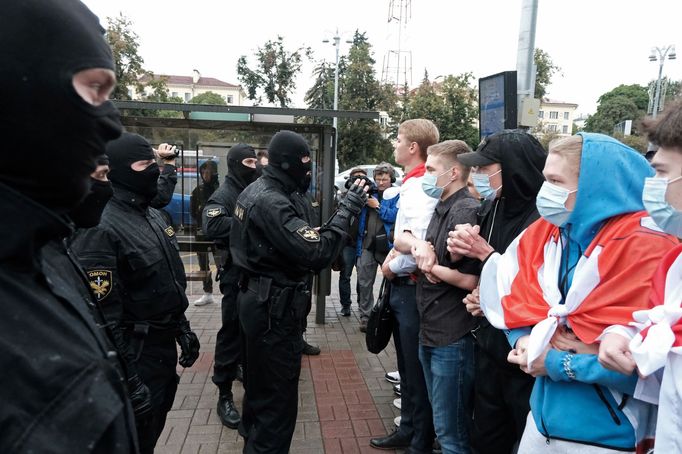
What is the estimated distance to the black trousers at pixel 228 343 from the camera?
379cm

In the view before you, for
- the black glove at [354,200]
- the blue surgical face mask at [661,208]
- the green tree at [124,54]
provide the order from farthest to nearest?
the green tree at [124,54] < the black glove at [354,200] < the blue surgical face mask at [661,208]

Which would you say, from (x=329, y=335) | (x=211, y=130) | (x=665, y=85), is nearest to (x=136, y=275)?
(x=329, y=335)

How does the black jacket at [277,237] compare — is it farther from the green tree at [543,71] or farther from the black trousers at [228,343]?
the green tree at [543,71]

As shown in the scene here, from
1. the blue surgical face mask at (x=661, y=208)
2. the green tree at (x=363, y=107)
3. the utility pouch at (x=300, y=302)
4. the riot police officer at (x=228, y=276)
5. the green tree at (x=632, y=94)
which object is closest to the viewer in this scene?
the blue surgical face mask at (x=661, y=208)

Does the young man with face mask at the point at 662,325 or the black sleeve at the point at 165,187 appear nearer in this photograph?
the young man with face mask at the point at 662,325

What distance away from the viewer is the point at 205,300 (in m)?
6.75

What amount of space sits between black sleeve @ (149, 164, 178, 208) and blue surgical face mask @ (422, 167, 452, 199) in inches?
86.2

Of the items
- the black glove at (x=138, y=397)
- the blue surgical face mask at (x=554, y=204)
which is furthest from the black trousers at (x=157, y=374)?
the blue surgical face mask at (x=554, y=204)

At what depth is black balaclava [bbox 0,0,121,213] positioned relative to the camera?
0.80 meters

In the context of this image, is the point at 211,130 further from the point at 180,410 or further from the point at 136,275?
the point at 136,275

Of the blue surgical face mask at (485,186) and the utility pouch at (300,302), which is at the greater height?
the blue surgical face mask at (485,186)

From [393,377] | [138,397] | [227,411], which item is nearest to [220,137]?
[227,411]

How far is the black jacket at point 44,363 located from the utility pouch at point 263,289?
1.87 m

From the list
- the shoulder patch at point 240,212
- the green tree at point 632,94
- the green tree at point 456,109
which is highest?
the green tree at point 632,94
